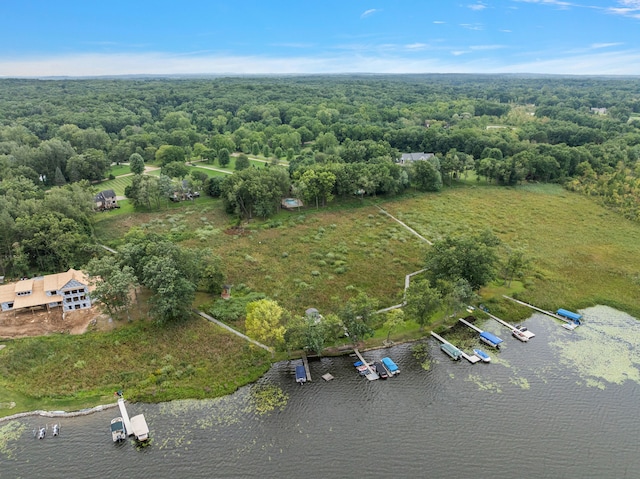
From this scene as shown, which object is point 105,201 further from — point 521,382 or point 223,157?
point 521,382

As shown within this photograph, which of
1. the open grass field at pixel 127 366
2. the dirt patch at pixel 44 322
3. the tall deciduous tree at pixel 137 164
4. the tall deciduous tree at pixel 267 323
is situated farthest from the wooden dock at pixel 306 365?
the tall deciduous tree at pixel 137 164

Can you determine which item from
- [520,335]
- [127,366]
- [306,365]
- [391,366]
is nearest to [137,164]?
[127,366]

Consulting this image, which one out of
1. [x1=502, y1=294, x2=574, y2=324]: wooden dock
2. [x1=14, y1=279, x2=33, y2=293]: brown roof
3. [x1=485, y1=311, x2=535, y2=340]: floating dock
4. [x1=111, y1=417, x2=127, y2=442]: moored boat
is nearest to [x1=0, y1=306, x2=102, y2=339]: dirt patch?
[x1=14, y1=279, x2=33, y2=293]: brown roof

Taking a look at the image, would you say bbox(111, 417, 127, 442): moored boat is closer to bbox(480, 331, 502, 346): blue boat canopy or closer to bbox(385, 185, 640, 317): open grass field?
bbox(480, 331, 502, 346): blue boat canopy

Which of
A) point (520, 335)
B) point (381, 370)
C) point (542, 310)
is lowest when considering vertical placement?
point (381, 370)

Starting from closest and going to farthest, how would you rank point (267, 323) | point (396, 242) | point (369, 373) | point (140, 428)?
1. point (140, 428)
2. point (369, 373)
3. point (267, 323)
4. point (396, 242)

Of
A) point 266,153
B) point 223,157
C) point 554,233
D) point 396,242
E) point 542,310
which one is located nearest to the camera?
point 542,310
